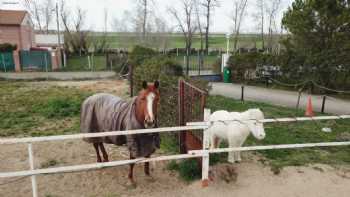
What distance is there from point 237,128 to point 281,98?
813 cm

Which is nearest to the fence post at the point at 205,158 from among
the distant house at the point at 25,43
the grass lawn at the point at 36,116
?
the grass lawn at the point at 36,116

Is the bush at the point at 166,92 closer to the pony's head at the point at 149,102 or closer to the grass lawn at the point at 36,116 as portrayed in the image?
the pony's head at the point at 149,102

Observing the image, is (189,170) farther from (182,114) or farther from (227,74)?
(227,74)

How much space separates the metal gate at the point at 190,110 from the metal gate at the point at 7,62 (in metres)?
22.7

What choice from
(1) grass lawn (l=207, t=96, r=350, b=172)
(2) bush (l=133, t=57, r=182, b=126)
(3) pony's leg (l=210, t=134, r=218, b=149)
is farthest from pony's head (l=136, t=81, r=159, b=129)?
(1) grass lawn (l=207, t=96, r=350, b=172)

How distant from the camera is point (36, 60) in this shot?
79.4 feet

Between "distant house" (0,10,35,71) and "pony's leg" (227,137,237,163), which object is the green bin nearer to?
"pony's leg" (227,137,237,163)

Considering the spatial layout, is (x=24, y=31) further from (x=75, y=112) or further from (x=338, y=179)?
(x=338, y=179)

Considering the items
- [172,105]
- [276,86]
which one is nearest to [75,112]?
[172,105]

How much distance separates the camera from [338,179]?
14.7 feet

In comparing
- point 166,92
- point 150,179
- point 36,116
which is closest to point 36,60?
point 36,116

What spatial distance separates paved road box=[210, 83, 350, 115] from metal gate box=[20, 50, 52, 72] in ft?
55.3

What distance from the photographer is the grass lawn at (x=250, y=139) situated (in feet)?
17.6

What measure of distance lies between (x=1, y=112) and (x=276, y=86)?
12459 millimetres
